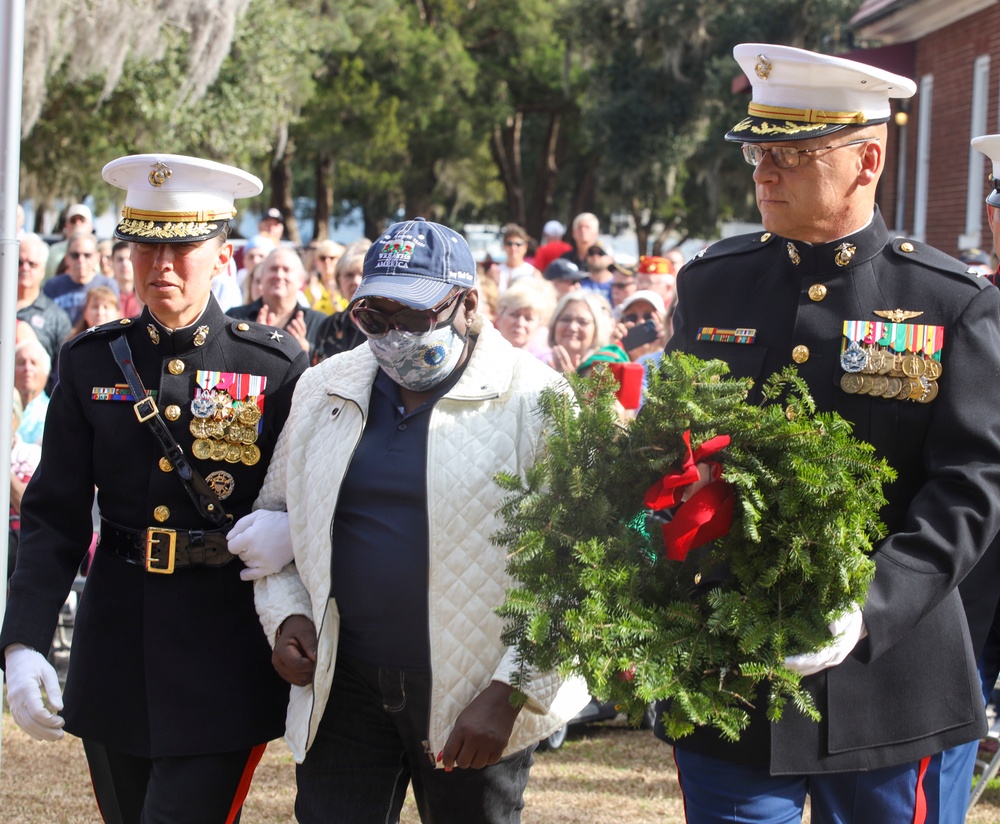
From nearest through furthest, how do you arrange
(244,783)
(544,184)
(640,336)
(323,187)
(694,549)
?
(694,549), (244,783), (640,336), (323,187), (544,184)

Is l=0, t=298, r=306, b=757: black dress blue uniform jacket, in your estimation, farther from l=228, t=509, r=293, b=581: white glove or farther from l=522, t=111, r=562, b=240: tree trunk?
l=522, t=111, r=562, b=240: tree trunk

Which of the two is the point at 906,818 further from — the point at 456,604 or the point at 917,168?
the point at 917,168

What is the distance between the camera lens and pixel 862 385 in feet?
8.82

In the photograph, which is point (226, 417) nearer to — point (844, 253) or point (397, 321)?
point (397, 321)

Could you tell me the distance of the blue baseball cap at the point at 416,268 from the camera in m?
2.96

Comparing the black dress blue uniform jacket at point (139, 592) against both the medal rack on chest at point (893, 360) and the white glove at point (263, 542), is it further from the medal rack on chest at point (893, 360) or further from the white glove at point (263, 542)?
the medal rack on chest at point (893, 360)

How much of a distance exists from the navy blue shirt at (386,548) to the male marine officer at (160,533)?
18.0 inches

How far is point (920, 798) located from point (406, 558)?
1212 millimetres

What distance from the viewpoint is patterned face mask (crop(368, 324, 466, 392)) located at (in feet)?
9.86

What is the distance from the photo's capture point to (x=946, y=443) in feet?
8.51

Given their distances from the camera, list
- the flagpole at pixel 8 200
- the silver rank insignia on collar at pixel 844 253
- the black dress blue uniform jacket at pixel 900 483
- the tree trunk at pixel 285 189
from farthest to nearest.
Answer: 1. the tree trunk at pixel 285 189
2. the flagpole at pixel 8 200
3. the silver rank insignia on collar at pixel 844 253
4. the black dress blue uniform jacket at pixel 900 483

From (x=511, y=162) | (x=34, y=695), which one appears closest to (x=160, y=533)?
(x=34, y=695)

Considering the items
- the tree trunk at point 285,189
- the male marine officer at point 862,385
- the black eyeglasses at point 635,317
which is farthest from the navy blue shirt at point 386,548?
the tree trunk at point 285,189

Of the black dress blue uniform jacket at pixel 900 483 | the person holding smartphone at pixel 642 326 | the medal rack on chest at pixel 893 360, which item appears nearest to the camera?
the black dress blue uniform jacket at pixel 900 483
